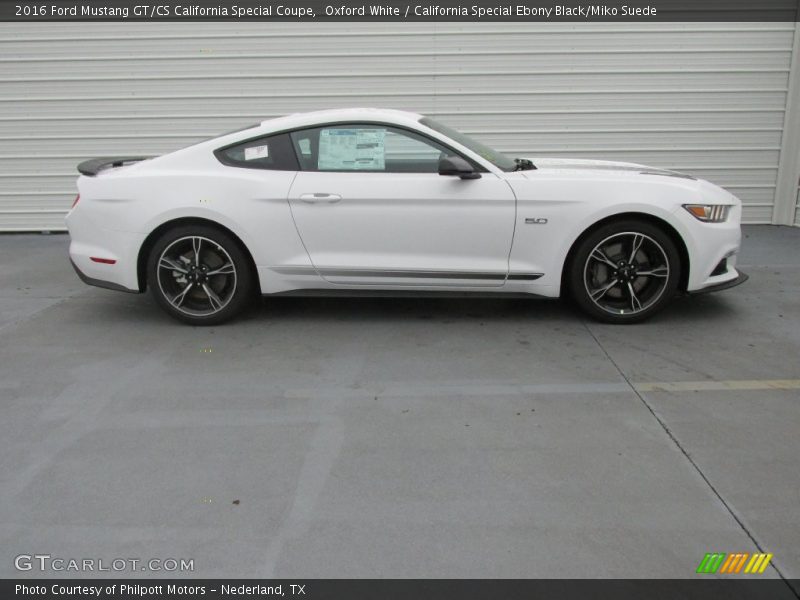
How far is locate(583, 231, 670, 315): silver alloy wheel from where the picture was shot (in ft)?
15.7

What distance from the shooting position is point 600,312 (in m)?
4.89

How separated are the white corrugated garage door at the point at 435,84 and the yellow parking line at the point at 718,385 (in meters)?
4.90

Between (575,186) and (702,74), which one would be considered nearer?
(575,186)

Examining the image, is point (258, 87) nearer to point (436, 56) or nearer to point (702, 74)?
point (436, 56)

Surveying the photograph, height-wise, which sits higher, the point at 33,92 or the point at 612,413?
the point at 33,92

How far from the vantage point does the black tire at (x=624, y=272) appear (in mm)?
4762

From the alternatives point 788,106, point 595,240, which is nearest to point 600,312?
point 595,240

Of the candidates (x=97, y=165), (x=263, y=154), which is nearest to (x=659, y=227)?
(x=263, y=154)

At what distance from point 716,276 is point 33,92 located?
25.1 feet

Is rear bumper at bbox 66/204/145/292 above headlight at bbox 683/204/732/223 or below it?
below

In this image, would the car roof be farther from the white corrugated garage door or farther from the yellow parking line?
the white corrugated garage door

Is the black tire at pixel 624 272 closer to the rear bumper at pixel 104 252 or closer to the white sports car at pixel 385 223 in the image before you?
the white sports car at pixel 385 223
